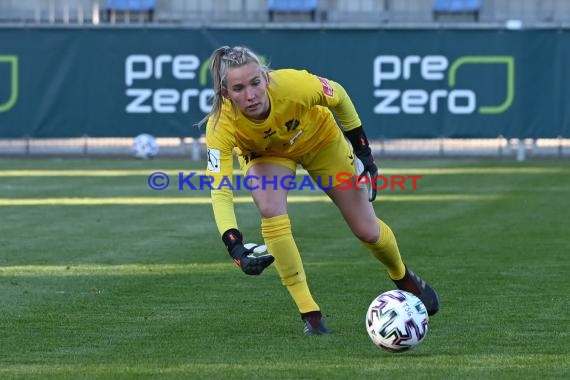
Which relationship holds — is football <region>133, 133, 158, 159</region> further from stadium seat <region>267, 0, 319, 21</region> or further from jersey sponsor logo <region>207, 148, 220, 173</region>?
jersey sponsor logo <region>207, 148, 220, 173</region>

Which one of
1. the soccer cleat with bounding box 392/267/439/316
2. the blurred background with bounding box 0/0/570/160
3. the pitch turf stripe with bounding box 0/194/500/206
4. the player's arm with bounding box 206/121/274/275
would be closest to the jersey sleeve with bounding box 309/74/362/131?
the player's arm with bounding box 206/121/274/275

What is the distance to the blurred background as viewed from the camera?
28.0m

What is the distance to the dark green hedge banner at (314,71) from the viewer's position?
28031 millimetres

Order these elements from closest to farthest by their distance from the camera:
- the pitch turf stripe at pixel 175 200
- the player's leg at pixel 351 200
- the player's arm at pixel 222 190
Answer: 1. the player's arm at pixel 222 190
2. the player's leg at pixel 351 200
3. the pitch turf stripe at pixel 175 200

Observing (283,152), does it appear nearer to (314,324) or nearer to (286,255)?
(286,255)

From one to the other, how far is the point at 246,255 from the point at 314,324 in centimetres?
101

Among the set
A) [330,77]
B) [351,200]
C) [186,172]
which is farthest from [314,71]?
[351,200]

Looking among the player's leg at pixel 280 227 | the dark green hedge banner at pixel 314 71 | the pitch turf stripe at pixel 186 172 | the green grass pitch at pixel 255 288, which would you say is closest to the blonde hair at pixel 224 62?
the player's leg at pixel 280 227

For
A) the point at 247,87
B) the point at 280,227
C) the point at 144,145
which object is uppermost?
the point at 247,87

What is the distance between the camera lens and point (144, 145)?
28.8 meters

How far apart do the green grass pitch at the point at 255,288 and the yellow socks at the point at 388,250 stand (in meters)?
0.40

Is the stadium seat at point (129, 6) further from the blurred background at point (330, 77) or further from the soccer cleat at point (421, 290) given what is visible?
the soccer cleat at point (421, 290)

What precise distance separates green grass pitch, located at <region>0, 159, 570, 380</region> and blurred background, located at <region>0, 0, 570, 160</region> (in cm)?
735

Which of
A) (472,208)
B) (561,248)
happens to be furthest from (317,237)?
Answer: (472,208)
